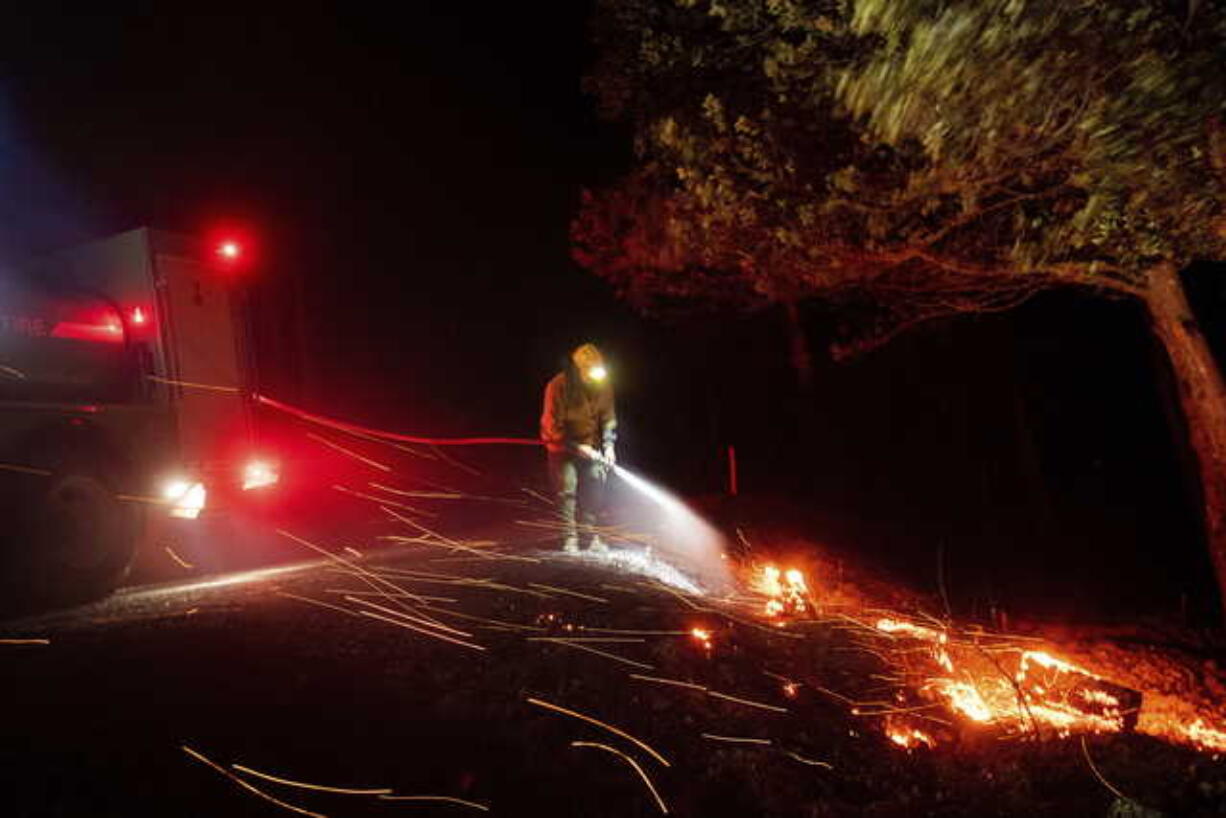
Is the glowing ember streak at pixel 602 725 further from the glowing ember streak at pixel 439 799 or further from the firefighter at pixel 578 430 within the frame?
the firefighter at pixel 578 430

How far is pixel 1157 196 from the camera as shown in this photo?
548 cm

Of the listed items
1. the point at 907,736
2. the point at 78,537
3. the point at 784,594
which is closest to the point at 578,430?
the point at 784,594

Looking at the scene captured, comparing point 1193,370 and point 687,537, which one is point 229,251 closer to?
point 687,537

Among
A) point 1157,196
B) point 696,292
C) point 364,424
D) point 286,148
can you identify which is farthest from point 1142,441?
point 286,148

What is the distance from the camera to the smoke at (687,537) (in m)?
8.62

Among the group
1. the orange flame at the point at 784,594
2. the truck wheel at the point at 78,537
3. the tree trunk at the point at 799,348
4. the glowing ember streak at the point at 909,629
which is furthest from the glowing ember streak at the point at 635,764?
the tree trunk at the point at 799,348

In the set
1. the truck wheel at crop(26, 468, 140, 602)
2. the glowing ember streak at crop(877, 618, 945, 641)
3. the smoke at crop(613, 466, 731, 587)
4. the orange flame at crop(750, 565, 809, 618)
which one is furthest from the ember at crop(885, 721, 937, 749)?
the truck wheel at crop(26, 468, 140, 602)

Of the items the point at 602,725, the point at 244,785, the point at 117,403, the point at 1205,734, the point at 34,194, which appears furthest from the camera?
the point at 34,194

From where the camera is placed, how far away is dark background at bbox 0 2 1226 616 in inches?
553

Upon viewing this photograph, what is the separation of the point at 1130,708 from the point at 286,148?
60.7ft

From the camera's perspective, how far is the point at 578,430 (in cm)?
958

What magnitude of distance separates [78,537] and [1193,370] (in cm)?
994

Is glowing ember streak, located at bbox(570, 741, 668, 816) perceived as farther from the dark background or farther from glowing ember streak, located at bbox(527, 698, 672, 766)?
the dark background

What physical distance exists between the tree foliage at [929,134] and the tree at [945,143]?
0.05 ft
